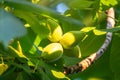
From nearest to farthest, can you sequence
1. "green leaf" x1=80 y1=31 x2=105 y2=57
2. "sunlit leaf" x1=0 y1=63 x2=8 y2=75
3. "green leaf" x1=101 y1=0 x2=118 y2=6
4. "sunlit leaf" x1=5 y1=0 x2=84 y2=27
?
"sunlit leaf" x1=5 y1=0 x2=84 y2=27 → "sunlit leaf" x1=0 y1=63 x2=8 y2=75 → "green leaf" x1=80 y1=31 x2=105 y2=57 → "green leaf" x1=101 y1=0 x2=118 y2=6

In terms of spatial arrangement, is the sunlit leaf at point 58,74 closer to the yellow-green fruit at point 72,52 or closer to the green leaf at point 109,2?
the yellow-green fruit at point 72,52

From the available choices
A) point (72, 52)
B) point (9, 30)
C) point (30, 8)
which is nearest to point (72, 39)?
point (72, 52)

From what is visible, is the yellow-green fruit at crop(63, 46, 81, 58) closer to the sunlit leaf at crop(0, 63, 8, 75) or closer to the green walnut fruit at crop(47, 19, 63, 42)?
the green walnut fruit at crop(47, 19, 63, 42)

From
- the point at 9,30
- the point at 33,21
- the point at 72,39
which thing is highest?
the point at 9,30

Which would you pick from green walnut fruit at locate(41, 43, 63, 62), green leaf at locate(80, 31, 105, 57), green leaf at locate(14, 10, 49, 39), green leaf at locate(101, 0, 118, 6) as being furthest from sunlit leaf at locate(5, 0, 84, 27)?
green leaf at locate(101, 0, 118, 6)

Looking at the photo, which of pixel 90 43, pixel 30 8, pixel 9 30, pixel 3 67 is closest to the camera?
pixel 9 30

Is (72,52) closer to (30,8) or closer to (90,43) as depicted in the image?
(90,43)

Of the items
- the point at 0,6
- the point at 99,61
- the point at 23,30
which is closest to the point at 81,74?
the point at 99,61

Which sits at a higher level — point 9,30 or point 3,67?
point 9,30
